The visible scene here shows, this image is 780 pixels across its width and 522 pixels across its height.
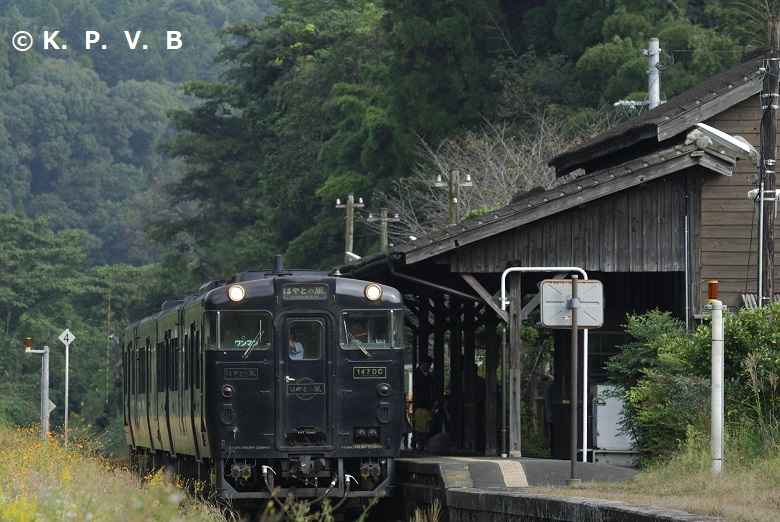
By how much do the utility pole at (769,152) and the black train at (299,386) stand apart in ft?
15.6

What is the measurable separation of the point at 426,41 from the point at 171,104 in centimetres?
8469

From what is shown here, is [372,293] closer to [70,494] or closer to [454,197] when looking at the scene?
[70,494]

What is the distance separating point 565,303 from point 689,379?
2986 mm

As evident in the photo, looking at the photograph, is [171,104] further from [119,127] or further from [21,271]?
[21,271]

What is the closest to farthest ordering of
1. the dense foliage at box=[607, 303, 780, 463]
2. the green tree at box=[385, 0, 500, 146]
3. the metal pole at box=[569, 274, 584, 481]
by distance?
the metal pole at box=[569, 274, 584, 481]
the dense foliage at box=[607, 303, 780, 463]
the green tree at box=[385, 0, 500, 146]

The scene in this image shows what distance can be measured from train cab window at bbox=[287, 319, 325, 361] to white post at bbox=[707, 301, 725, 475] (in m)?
5.00

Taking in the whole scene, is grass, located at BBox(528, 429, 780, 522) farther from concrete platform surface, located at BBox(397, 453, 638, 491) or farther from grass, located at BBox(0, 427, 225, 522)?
grass, located at BBox(0, 427, 225, 522)

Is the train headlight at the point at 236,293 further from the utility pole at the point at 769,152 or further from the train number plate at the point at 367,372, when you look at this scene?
the utility pole at the point at 769,152

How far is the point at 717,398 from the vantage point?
14.8m

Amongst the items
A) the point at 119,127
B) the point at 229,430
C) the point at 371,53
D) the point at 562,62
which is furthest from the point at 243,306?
the point at 119,127

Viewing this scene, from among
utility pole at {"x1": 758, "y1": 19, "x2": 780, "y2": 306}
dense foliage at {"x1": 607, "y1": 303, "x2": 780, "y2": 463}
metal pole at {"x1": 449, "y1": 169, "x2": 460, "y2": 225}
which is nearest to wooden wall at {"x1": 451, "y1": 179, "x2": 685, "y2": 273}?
dense foliage at {"x1": 607, "y1": 303, "x2": 780, "y2": 463}

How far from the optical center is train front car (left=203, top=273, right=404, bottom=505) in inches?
700

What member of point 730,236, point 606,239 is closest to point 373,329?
point 606,239

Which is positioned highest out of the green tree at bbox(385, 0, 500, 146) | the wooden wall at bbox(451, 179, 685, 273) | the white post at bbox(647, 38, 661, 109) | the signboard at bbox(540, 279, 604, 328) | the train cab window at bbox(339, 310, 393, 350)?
the green tree at bbox(385, 0, 500, 146)
